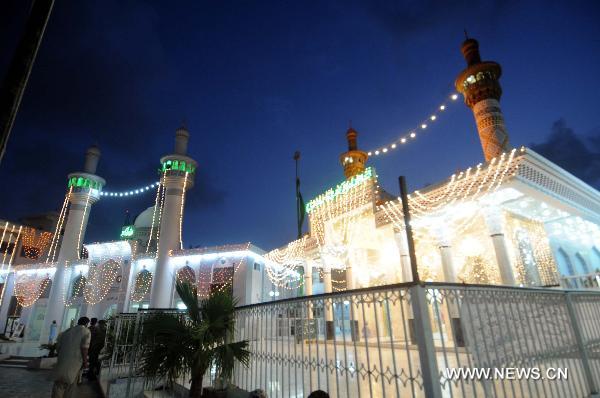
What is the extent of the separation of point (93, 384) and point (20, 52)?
344 inches

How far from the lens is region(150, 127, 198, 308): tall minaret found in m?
20.6

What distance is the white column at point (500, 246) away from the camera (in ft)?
28.1

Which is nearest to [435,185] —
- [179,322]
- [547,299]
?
[547,299]

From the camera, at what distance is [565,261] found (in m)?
13.5

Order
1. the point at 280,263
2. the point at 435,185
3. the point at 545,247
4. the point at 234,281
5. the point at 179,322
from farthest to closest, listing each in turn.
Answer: the point at 234,281 → the point at 280,263 → the point at 545,247 → the point at 435,185 → the point at 179,322

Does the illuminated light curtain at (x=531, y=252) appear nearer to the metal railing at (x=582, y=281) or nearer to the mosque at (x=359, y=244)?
the mosque at (x=359, y=244)

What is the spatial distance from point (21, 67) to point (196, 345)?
472 centimetres

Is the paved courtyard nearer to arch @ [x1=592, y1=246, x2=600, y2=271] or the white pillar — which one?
the white pillar

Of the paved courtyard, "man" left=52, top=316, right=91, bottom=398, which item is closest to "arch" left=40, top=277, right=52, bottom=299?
the paved courtyard

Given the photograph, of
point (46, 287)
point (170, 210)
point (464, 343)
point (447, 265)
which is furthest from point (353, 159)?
point (46, 287)

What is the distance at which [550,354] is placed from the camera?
393cm

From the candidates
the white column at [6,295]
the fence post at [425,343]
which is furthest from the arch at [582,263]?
the white column at [6,295]

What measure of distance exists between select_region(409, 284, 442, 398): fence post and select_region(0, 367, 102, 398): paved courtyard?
807cm

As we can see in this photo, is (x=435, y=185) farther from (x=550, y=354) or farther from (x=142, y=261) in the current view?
(x=142, y=261)
